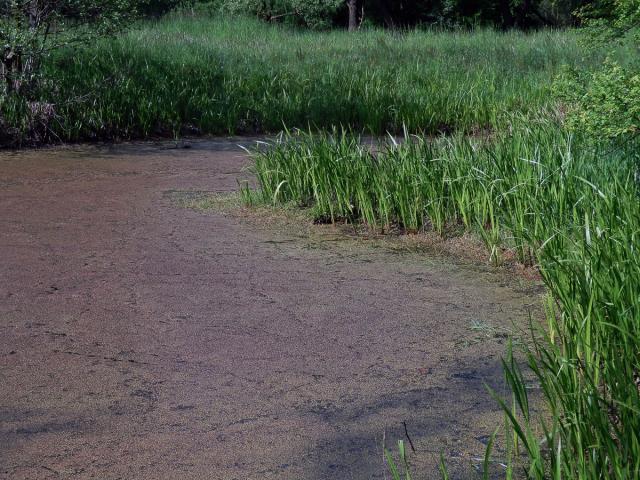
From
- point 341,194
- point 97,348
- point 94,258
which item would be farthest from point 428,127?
point 97,348

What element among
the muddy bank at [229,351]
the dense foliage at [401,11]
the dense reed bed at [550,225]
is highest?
the dense foliage at [401,11]

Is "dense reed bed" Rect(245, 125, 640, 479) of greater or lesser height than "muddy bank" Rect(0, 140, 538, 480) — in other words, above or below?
above

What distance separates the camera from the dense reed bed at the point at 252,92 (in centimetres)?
793

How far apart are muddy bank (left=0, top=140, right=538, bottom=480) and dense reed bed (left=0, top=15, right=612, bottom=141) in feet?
9.94

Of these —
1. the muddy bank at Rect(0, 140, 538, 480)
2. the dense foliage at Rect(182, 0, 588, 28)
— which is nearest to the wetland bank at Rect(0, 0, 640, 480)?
the muddy bank at Rect(0, 140, 538, 480)

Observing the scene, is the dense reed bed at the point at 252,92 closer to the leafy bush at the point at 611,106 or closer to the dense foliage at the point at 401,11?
the leafy bush at the point at 611,106

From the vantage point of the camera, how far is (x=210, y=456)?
234 centimetres

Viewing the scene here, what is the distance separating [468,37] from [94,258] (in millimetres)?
10416

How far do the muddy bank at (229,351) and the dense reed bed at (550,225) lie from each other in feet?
0.88

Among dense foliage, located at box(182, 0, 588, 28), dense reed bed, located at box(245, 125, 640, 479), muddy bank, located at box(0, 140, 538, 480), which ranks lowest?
muddy bank, located at box(0, 140, 538, 480)

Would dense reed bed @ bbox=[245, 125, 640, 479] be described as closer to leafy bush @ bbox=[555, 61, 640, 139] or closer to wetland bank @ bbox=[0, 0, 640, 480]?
wetland bank @ bbox=[0, 0, 640, 480]

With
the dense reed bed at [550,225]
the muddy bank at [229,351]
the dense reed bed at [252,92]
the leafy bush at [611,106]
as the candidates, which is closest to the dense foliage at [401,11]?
the dense reed bed at [252,92]

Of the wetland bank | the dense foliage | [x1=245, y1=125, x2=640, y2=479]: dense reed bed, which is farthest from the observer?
the dense foliage

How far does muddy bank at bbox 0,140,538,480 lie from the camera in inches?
93.7
